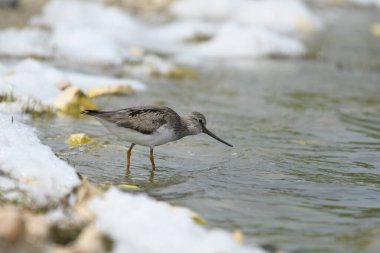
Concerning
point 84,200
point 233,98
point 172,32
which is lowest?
point 84,200

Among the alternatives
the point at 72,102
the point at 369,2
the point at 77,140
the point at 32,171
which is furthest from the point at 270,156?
the point at 369,2

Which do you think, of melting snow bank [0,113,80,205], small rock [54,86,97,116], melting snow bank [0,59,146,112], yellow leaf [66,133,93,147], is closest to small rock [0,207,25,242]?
melting snow bank [0,113,80,205]

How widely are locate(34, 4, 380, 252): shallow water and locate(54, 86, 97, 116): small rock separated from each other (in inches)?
13.7

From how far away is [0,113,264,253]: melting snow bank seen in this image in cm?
475

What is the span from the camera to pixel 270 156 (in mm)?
8852

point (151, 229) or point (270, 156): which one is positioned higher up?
point (270, 156)

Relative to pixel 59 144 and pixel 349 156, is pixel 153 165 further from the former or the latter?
pixel 349 156

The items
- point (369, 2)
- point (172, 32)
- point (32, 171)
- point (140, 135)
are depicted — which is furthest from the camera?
point (369, 2)

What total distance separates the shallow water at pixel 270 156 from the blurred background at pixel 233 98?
Result: 0.02 metres

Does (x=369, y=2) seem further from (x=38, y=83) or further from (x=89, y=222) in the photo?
(x=89, y=222)

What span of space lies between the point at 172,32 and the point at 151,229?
49.7ft

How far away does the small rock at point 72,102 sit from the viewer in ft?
34.4

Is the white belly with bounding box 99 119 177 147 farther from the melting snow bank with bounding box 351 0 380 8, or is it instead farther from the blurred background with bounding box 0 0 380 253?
the melting snow bank with bounding box 351 0 380 8

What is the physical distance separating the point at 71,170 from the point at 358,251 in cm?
267
